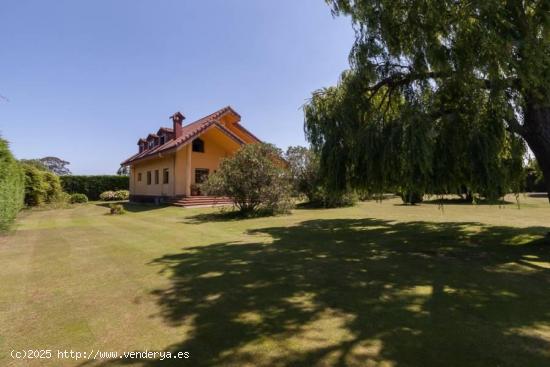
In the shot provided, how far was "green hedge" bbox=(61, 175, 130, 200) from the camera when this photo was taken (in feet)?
103

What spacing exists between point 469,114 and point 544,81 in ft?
5.07

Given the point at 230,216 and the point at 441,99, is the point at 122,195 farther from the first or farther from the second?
the point at 441,99

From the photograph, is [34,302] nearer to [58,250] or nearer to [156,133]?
[58,250]

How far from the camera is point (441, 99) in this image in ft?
26.6

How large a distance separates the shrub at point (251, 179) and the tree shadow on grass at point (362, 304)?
6.96 metres

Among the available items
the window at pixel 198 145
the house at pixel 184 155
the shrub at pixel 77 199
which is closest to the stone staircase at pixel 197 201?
the house at pixel 184 155

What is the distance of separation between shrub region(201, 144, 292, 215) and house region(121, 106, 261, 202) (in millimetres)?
7051

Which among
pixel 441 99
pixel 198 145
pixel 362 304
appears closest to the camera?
pixel 362 304

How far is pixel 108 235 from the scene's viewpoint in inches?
381

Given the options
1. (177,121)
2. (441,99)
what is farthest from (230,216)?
(177,121)

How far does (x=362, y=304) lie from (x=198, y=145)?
2185 cm

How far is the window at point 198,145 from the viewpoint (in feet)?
79.4

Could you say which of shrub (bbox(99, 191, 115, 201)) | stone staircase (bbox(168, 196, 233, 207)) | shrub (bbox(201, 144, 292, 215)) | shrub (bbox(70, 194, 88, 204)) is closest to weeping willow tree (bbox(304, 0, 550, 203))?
shrub (bbox(201, 144, 292, 215))

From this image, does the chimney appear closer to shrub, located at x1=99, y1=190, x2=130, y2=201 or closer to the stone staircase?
the stone staircase
